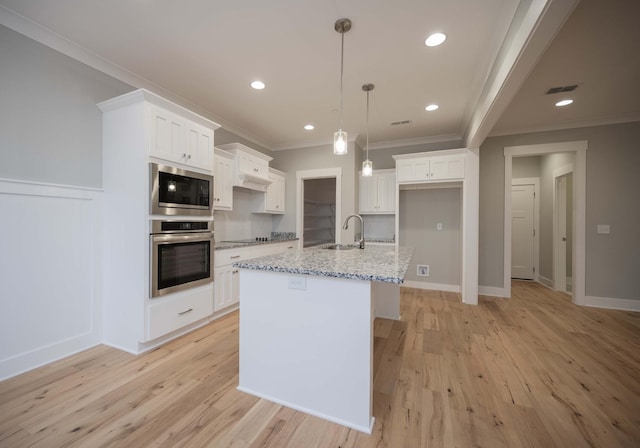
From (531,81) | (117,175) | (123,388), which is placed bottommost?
(123,388)

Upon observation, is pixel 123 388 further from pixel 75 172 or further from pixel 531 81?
pixel 531 81

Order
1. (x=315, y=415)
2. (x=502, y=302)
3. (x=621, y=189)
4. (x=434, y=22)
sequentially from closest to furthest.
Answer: (x=315, y=415)
(x=434, y=22)
(x=621, y=189)
(x=502, y=302)

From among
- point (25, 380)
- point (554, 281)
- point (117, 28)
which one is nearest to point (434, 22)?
point (117, 28)

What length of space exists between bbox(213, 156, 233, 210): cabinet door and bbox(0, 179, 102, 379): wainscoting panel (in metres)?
1.22

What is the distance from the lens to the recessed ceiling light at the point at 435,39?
2.12m

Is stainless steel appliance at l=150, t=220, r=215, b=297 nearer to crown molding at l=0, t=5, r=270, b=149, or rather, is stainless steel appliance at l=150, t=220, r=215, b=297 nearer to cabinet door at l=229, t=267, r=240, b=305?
cabinet door at l=229, t=267, r=240, b=305

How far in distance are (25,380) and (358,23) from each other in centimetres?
362

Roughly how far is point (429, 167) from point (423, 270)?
1.84 metres

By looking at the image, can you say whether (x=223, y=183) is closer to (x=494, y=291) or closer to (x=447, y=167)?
(x=447, y=167)

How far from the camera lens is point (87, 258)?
2387mm

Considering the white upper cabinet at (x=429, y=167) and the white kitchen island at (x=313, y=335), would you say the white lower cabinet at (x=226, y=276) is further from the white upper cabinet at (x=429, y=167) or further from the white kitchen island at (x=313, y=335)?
the white upper cabinet at (x=429, y=167)

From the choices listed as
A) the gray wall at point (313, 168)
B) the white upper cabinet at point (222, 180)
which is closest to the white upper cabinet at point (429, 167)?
the gray wall at point (313, 168)

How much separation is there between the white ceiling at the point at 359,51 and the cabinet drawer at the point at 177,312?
7.54ft

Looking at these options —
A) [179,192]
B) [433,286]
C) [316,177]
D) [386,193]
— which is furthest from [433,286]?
[179,192]
